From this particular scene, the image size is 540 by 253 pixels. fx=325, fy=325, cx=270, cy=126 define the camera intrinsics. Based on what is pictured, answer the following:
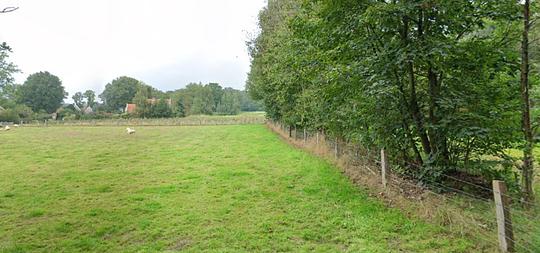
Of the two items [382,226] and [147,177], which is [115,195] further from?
A: [382,226]

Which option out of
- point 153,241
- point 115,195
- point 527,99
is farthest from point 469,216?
point 115,195

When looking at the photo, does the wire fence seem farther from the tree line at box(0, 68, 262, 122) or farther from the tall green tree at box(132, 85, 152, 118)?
the tall green tree at box(132, 85, 152, 118)

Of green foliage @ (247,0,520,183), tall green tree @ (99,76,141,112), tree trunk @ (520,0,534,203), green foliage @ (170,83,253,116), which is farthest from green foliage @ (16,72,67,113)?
tree trunk @ (520,0,534,203)

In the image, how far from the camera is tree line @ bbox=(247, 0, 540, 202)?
540 centimetres

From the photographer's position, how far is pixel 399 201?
6.14 metres

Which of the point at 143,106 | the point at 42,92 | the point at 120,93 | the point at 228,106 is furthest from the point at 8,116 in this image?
the point at 228,106

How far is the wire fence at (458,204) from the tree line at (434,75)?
27 centimetres

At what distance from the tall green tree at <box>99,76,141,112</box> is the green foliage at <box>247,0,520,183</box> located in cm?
8511

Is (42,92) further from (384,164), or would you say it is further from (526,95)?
(526,95)

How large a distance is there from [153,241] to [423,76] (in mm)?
5736

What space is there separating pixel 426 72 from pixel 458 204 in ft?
8.31

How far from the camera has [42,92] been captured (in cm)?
7050

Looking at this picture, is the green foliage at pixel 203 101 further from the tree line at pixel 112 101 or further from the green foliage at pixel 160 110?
the green foliage at pixel 160 110

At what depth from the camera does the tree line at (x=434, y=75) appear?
213 inches
